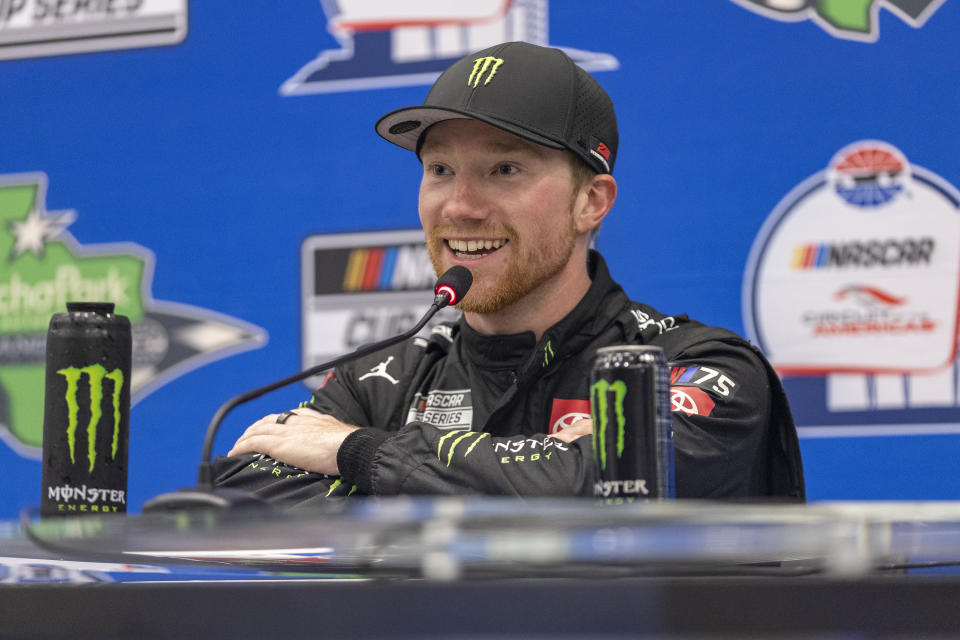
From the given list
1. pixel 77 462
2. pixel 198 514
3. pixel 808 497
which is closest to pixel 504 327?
pixel 808 497

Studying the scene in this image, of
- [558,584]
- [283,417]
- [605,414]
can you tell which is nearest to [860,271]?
[283,417]

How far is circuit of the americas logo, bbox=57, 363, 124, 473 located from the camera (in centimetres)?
102

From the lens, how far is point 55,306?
7.84 ft

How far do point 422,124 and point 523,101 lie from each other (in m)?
0.17

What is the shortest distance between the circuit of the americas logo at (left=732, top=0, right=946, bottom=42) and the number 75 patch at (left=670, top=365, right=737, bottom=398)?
0.85 meters

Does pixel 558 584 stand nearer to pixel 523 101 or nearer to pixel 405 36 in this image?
pixel 523 101

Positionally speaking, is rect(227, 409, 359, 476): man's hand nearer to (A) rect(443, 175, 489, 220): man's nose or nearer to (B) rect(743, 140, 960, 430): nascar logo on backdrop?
A: (A) rect(443, 175, 489, 220): man's nose

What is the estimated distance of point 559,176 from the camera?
1.67 m

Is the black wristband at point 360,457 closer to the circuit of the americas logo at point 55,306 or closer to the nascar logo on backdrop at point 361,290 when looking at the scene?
the nascar logo on backdrop at point 361,290

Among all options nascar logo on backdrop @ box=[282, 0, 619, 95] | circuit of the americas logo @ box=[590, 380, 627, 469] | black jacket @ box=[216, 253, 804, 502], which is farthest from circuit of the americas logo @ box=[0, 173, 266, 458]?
circuit of the americas logo @ box=[590, 380, 627, 469]

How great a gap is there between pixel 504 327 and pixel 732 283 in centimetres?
55

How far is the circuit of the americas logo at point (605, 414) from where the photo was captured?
93cm

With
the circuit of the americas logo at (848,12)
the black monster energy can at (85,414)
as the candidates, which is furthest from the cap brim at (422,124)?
the circuit of the americas logo at (848,12)

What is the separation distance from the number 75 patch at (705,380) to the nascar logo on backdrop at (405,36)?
0.92 meters
